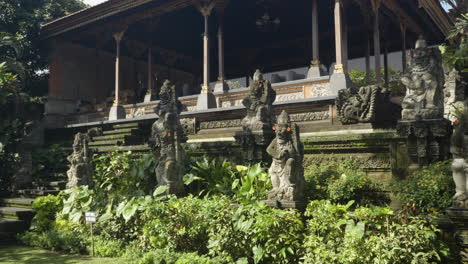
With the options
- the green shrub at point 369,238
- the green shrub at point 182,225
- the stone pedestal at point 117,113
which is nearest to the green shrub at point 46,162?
the stone pedestal at point 117,113

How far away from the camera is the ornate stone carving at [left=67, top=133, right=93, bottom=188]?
9.50 meters

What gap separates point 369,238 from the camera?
5238mm

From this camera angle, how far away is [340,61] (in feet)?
37.6

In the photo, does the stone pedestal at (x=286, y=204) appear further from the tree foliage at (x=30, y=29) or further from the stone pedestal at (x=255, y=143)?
the tree foliage at (x=30, y=29)

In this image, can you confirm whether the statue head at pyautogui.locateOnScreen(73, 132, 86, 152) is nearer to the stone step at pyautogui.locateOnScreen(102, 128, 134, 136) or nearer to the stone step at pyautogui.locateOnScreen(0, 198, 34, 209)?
the stone step at pyautogui.locateOnScreen(0, 198, 34, 209)

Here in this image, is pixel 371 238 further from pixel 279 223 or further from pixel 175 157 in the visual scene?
pixel 175 157

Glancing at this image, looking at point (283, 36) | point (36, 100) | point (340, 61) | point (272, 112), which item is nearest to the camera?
point (272, 112)

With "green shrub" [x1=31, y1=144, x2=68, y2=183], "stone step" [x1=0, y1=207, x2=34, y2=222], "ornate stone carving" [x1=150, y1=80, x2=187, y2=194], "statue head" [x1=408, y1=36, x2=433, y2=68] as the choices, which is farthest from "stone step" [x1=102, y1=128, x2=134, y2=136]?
"statue head" [x1=408, y1=36, x2=433, y2=68]

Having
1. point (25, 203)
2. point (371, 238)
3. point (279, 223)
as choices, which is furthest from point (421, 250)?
point (25, 203)

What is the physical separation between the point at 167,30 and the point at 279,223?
15.4m

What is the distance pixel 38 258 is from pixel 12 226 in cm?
250

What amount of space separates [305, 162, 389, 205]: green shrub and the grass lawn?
3.54 m

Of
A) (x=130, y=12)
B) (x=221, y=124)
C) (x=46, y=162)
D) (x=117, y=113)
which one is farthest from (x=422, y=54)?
(x=130, y=12)

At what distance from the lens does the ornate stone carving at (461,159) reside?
5.23 meters
